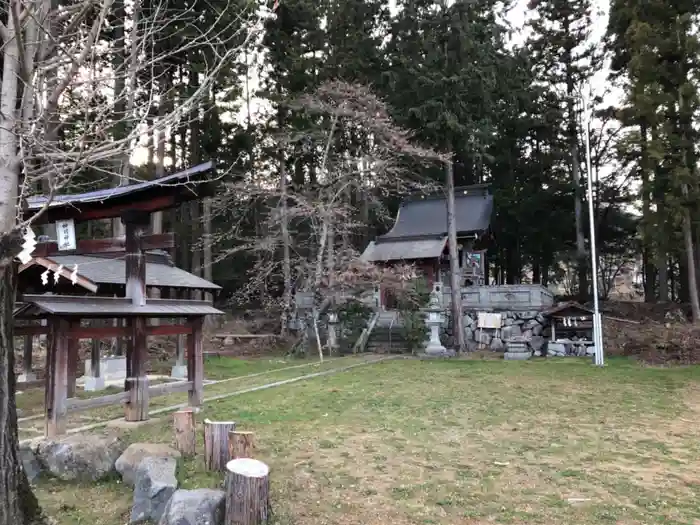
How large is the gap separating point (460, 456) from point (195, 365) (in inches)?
171

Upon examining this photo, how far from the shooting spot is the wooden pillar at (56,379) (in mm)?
6051

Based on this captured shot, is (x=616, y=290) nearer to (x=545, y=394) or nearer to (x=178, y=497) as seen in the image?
(x=545, y=394)

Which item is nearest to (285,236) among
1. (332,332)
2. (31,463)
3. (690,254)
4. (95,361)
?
(332,332)

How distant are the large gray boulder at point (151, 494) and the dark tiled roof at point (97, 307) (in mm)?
2888

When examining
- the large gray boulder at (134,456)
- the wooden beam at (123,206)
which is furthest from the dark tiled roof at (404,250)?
the large gray boulder at (134,456)

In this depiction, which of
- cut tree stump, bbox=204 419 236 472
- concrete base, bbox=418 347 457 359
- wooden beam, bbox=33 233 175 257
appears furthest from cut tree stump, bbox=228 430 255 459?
concrete base, bbox=418 347 457 359

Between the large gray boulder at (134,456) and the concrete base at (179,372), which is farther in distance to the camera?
the concrete base at (179,372)

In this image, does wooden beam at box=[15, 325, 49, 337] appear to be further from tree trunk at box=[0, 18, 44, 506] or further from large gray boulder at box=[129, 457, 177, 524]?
large gray boulder at box=[129, 457, 177, 524]

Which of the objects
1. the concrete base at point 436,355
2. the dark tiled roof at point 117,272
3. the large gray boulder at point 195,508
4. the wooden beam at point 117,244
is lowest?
the concrete base at point 436,355

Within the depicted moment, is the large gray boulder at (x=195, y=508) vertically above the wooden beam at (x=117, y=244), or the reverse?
the wooden beam at (x=117, y=244)

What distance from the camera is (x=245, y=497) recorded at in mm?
3523

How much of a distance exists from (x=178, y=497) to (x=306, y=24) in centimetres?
1924

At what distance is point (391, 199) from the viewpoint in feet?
90.9

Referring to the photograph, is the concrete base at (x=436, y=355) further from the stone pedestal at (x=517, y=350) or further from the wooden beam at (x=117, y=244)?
the wooden beam at (x=117, y=244)
